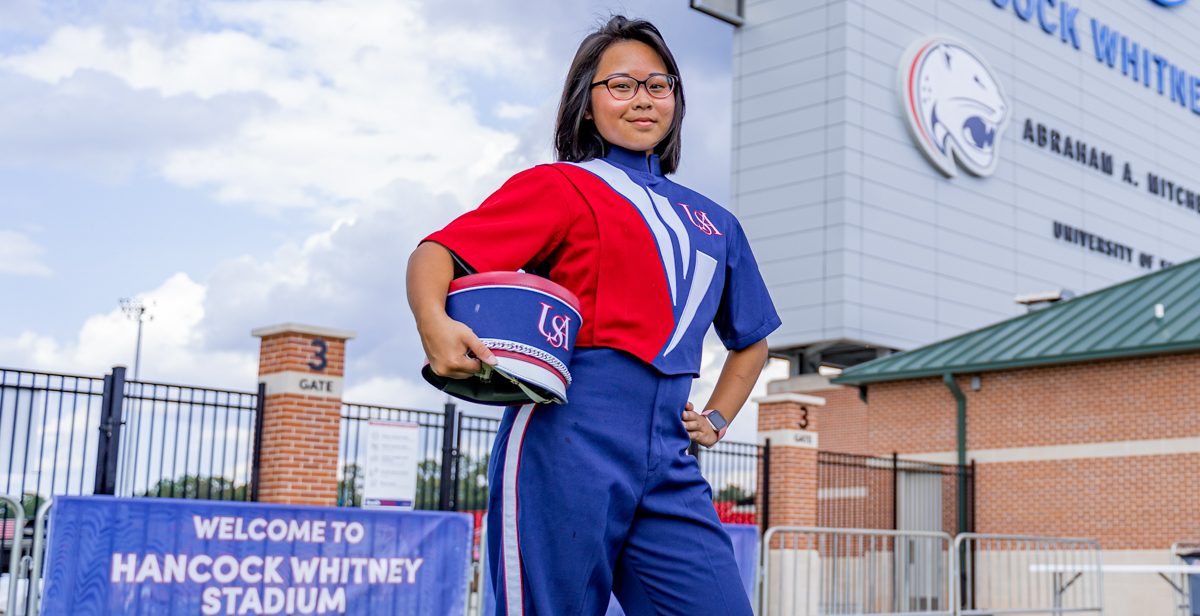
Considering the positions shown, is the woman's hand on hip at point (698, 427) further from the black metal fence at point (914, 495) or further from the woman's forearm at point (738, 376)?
the black metal fence at point (914, 495)

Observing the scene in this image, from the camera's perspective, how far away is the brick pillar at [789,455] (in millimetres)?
18188

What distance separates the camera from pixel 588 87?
2717 mm

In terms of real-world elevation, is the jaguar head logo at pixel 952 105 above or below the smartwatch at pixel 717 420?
above

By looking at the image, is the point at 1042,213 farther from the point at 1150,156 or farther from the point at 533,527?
the point at 533,527

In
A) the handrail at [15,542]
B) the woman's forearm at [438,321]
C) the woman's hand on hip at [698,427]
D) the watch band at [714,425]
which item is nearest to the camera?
the woman's forearm at [438,321]

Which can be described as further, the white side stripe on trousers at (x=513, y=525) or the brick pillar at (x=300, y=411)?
the brick pillar at (x=300, y=411)

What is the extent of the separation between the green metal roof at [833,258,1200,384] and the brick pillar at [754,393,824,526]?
411 centimetres

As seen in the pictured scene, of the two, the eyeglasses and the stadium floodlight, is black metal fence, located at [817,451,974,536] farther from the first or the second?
the eyeglasses

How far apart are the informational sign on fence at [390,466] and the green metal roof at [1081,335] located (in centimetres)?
1146

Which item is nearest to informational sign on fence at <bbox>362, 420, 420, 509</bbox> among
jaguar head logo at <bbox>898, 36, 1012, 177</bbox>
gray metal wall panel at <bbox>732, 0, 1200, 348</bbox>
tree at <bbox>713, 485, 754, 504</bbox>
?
tree at <bbox>713, 485, 754, 504</bbox>

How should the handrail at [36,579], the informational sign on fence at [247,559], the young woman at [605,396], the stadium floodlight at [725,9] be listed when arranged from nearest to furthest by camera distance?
the young woman at [605,396], the handrail at [36,579], the informational sign on fence at [247,559], the stadium floodlight at [725,9]

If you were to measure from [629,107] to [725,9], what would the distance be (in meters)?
35.3

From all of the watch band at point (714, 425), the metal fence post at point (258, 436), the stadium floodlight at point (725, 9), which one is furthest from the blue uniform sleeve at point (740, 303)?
the stadium floodlight at point (725, 9)

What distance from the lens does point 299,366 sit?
12734mm
